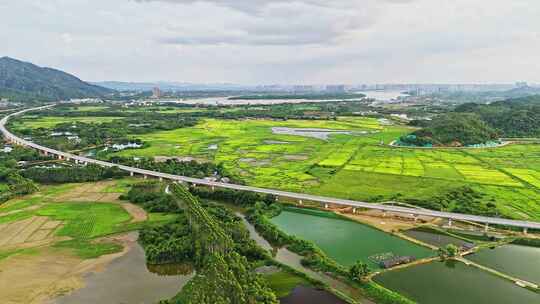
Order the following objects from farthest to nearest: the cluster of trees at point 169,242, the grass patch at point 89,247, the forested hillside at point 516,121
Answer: the forested hillside at point 516,121 < the grass patch at point 89,247 < the cluster of trees at point 169,242

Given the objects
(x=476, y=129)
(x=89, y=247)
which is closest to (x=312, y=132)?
(x=476, y=129)

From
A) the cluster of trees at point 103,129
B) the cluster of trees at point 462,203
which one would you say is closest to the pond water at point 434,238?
the cluster of trees at point 462,203

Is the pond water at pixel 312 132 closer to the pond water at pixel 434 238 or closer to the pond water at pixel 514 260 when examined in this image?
the pond water at pixel 434 238

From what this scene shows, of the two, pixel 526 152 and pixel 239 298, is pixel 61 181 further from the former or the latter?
pixel 526 152

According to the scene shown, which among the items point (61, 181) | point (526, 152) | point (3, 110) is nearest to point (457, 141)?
point (526, 152)

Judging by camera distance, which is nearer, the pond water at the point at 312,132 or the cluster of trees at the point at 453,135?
the cluster of trees at the point at 453,135

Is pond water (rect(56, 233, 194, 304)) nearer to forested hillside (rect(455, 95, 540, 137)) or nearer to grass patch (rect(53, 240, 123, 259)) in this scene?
grass patch (rect(53, 240, 123, 259))

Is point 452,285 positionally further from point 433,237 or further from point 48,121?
point 48,121
